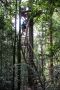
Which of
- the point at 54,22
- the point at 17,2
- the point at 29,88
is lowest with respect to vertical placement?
the point at 29,88

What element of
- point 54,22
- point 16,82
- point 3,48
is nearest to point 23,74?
point 16,82

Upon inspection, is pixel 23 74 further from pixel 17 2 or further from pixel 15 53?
pixel 17 2

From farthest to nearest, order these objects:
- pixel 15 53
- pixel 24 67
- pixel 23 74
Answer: pixel 15 53 < pixel 23 74 < pixel 24 67

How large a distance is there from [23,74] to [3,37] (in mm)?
1118

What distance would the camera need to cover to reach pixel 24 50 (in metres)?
5.86

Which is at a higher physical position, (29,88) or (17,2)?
(17,2)

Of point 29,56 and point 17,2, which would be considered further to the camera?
point 29,56

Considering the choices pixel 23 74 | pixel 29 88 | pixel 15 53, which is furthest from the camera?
pixel 29 88

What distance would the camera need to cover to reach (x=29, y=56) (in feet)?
20.1

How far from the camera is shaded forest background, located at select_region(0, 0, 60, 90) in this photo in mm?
4577

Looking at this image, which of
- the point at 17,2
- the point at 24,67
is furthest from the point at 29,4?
the point at 24,67

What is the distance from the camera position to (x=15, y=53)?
5.47 metres

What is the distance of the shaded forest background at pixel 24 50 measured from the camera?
4.58 meters

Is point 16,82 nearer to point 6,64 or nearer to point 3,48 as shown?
point 6,64
